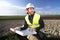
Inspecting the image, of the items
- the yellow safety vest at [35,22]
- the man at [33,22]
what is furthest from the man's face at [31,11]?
the yellow safety vest at [35,22]

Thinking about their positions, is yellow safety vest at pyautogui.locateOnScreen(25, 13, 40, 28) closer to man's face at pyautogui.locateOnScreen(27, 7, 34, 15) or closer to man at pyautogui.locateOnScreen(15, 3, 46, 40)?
man at pyautogui.locateOnScreen(15, 3, 46, 40)

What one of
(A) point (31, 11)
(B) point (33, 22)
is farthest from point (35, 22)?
(A) point (31, 11)

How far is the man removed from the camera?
20.8ft

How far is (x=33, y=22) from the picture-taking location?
661 cm

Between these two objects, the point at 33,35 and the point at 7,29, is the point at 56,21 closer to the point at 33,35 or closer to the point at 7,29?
the point at 7,29

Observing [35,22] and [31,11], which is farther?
[35,22]

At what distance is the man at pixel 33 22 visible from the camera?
634 cm

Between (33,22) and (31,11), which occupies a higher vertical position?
(31,11)

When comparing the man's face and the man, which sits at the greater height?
the man's face

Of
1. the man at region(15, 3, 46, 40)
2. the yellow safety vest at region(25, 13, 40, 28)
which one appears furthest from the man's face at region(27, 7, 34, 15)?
A: the yellow safety vest at region(25, 13, 40, 28)

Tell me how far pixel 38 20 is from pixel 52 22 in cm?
377

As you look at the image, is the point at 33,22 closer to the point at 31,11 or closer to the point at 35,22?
the point at 35,22

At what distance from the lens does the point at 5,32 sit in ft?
31.8

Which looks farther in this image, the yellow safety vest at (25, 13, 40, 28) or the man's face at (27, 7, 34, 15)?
the yellow safety vest at (25, 13, 40, 28)
